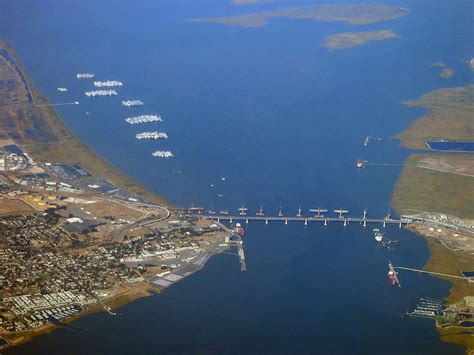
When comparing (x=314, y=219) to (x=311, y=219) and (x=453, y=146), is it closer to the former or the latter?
(x=311, y=219)

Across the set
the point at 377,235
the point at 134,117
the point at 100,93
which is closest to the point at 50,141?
the point at 134,117

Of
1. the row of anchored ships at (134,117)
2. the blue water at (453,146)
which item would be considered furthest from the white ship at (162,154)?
the blue water at (453,146)

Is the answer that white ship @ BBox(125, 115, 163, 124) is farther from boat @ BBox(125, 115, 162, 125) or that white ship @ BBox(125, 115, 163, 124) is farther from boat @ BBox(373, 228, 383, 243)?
boat @ BBox(373, 228, 383, 243)

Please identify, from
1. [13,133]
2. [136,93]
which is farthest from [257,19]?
[13,133]

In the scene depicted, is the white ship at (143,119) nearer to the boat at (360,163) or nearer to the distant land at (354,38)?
the boat at (360,163)

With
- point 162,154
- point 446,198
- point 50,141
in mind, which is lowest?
point 446,198

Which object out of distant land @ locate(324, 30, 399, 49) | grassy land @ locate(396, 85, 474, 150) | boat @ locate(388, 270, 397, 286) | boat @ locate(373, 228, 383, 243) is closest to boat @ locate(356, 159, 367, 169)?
grassy land @ locate(396, 85, 474, 150)
